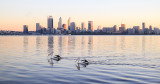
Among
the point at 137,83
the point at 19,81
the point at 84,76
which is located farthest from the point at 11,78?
the point at 137,83

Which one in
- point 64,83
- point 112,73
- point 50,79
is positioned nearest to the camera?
point 64,83

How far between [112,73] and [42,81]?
8961 mm

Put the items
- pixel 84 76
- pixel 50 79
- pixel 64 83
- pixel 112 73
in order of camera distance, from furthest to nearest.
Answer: pixel 112 73 < pixel 84 76 < pixel 50 79 < pixel 64 83

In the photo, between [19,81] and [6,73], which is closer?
[19,81]

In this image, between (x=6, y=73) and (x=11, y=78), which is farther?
(x=6, y=73)

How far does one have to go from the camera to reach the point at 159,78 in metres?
21.3

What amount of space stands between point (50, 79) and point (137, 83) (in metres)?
9.13

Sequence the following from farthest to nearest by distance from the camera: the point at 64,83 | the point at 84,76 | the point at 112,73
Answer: the point at 112,73 → the point at 84,76 → the point at 64,83

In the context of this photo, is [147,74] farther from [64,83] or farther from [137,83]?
→ [64,83]

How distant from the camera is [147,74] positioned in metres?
23.3

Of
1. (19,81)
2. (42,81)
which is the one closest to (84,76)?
(42,81)

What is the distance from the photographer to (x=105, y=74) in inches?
917

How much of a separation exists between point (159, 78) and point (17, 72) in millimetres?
17038

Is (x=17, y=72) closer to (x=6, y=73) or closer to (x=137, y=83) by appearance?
(x=6, y=73)
